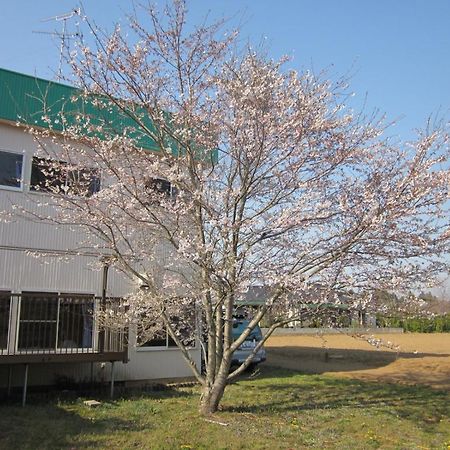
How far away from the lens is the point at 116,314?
11375mm

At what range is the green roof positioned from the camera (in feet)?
34.7

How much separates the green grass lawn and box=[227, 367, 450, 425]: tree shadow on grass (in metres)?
0.02

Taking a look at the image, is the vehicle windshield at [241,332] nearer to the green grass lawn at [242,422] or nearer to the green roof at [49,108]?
the green grass lawn at [242,422]

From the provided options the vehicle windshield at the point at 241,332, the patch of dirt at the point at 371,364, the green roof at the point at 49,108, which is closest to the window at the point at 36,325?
the green roof at the point at 49,108

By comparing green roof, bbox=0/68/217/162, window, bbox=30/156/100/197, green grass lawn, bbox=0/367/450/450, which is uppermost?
green roof, bbox=0/68/217/162

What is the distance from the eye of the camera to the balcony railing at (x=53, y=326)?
37.8ft

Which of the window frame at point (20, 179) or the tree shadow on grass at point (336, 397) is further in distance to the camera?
the window frame at point (20, 179)

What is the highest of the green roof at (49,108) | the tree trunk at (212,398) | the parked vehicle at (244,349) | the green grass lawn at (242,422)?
the green roof at (49,108)

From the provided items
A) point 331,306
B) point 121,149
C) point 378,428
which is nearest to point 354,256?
point 331,306

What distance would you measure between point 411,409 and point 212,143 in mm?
6750

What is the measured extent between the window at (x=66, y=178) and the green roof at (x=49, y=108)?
90 centimetres

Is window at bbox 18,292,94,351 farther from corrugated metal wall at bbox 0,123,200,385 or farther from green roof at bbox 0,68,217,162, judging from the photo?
green roof at bbox 0,68,217,162

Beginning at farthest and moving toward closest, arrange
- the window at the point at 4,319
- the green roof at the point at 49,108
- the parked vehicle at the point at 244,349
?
the parked vehicle at the point at 244,349
the window at the point at 4,319
the green roof at the point at 49,108

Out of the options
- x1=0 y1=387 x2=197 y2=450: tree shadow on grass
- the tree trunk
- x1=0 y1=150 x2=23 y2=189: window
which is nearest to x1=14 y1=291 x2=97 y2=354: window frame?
x1=0 y1=387 x2=197 y2=450: tree shadow on grass
